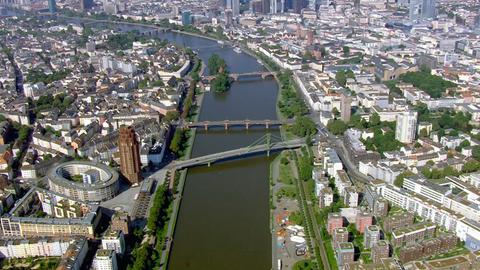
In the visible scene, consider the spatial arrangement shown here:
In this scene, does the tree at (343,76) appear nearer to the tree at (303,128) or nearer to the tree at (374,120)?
the tree at (374,120)


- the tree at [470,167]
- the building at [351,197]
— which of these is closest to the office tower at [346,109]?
the tree at [470,167]

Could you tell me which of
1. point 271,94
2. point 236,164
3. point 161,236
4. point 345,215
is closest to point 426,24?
point 271,94

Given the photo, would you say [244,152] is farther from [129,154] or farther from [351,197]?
[351,197]

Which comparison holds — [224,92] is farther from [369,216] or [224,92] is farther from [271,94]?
[369,216]

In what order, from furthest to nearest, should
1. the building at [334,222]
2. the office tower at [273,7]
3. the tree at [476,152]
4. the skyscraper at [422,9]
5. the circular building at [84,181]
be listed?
the office tower at [273,7] < the skyscraper at [422,9] < the tree at [476,152] < the circular building at [84,181] < the building at [334,222]

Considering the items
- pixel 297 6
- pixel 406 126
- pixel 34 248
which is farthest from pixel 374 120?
pixel 297 6
